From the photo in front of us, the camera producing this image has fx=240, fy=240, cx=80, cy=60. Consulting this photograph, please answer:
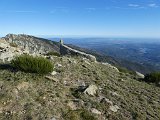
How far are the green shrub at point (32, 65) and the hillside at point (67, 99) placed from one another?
0.30 metres

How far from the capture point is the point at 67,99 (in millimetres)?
11016

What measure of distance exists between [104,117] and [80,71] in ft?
20.3

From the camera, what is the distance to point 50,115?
31.2 ft

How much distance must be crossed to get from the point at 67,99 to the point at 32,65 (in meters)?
3.34

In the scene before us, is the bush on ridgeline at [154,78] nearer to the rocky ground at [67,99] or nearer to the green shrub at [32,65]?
the rocky ground at [67,99]

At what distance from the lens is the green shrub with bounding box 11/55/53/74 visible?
13.0 metres

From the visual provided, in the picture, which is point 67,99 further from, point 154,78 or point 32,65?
point 154,78

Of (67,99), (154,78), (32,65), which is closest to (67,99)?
(67,99)

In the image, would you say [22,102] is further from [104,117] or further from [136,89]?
[136,89]

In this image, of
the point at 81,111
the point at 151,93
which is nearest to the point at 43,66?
the point at 81,111

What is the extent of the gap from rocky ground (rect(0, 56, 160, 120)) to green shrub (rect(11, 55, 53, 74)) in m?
0.36

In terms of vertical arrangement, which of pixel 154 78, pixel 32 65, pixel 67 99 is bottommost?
pixel 154 78

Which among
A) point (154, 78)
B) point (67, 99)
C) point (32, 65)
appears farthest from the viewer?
point (154, 78)

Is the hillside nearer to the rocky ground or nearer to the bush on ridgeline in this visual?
the rocky ground
